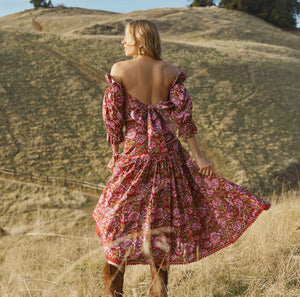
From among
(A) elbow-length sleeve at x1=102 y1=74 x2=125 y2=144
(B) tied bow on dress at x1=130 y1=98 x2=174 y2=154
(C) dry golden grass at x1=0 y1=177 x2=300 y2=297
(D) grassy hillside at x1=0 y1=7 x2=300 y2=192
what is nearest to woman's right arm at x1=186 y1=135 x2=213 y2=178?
(B) tied bow on dress at x1=130 y1=98 x2=174 y2=154

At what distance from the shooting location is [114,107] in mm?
2549

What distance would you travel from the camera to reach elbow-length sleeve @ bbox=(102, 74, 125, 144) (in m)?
2.53

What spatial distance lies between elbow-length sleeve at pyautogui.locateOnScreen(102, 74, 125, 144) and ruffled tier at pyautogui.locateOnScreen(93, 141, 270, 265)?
0.71 feet

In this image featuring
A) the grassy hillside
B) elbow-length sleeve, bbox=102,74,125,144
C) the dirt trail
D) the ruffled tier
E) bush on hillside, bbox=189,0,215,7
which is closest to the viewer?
the ruffled tier

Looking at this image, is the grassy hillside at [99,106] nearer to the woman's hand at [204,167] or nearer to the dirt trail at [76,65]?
the dirt trail at [76,65]

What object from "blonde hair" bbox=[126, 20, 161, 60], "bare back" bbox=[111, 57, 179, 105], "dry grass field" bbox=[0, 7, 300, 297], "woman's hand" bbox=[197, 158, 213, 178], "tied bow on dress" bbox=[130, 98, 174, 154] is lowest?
"dry grass field" bbox=[0, 7, 300, 297]

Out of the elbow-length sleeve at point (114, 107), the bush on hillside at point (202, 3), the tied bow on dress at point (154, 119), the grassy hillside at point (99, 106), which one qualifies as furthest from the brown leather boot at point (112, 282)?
the bush on hillside at point (202, 3)

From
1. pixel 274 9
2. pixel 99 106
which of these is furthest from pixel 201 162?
pixel 274 9

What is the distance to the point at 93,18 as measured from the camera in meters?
27.0

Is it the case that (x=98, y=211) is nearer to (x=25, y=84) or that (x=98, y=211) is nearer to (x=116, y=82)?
(x=116, y=82)

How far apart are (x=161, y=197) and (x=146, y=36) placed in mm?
1128

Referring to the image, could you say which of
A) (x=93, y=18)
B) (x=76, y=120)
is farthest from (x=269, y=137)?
(x=93, y=18)

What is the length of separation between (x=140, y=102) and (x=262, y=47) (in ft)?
56.5

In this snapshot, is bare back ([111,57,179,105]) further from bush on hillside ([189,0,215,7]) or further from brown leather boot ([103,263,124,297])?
bush on hillside ([189,0,215,7])
